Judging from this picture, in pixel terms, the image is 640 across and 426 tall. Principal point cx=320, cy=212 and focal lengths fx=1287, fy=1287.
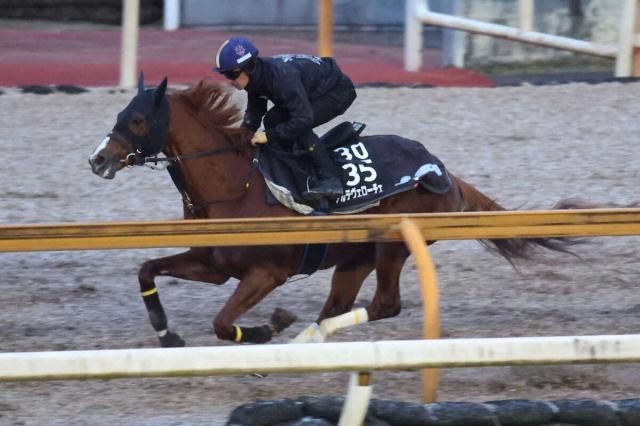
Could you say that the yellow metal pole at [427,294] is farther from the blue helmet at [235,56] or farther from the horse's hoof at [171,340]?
the horse's hoof at [171,340]

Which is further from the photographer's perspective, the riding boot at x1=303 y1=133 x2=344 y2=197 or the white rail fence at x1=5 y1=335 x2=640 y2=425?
the riding boot at x1=303 y1=133 x2=344 y2=197

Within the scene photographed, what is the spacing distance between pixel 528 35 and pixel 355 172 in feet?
19.2

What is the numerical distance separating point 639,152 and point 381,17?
6.27 metres

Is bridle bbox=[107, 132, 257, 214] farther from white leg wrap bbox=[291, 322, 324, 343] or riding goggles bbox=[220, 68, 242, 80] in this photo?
white leg wrap bbox=[291, 322, 324, 343]

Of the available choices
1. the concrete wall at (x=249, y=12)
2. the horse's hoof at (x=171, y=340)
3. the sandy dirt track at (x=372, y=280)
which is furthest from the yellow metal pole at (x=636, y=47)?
the horse's hoof at (x=171, y=340)

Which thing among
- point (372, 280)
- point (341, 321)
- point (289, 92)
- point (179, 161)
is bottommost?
point (372, 280)

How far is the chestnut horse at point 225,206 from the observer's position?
19.1ft

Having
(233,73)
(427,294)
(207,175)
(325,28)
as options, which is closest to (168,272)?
(207,175)

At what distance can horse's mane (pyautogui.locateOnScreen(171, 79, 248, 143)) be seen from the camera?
6.07m

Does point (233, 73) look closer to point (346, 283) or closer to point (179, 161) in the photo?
point (179, 161)

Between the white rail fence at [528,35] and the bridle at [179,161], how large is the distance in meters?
5.91

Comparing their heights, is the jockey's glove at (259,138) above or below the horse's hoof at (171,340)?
above

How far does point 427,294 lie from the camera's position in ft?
15.6

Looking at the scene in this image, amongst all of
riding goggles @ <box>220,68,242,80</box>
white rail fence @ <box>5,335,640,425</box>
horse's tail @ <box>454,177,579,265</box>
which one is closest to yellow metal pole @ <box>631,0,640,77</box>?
horse's tail @ <box>454,177,579,265</box>
